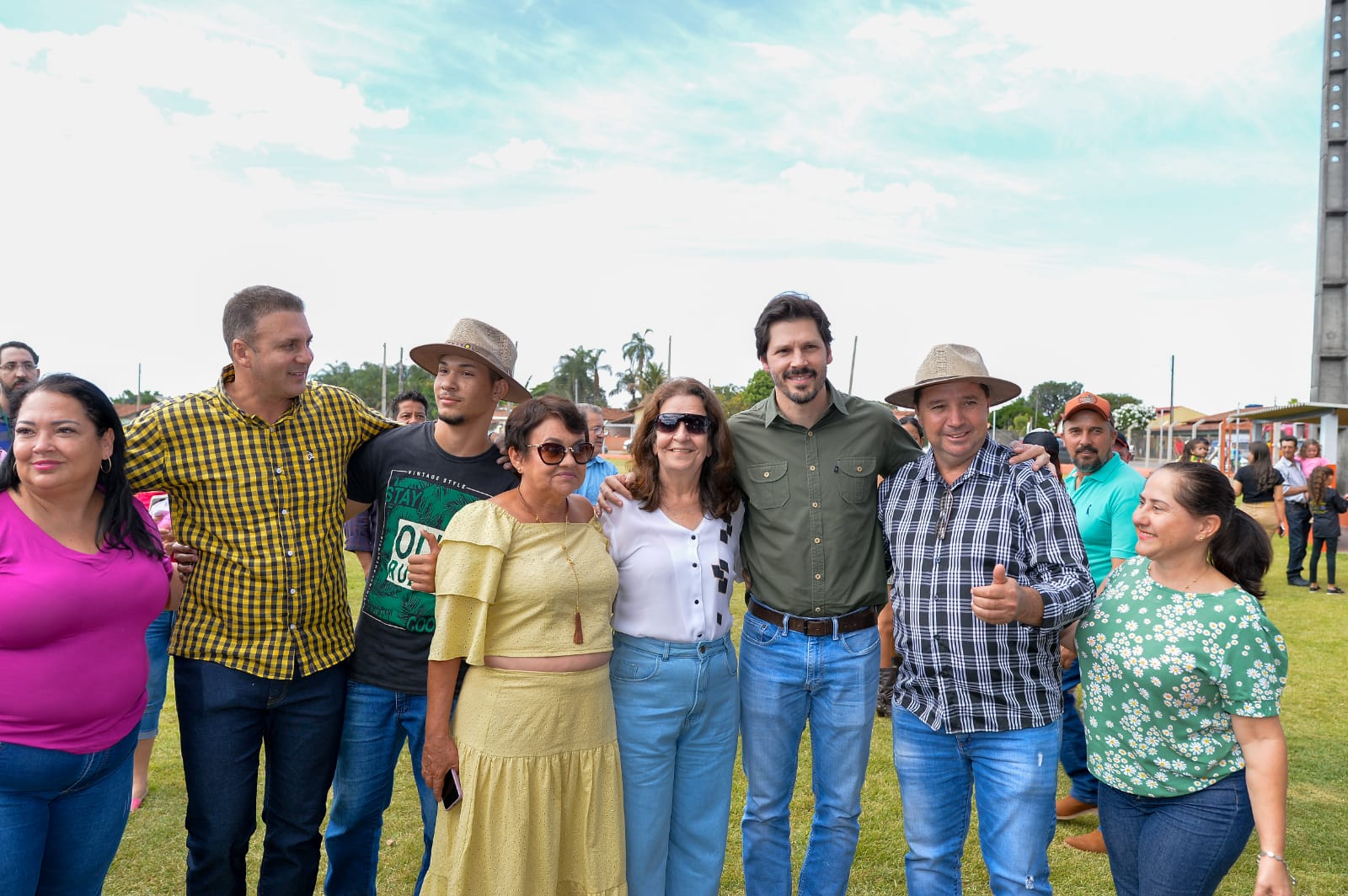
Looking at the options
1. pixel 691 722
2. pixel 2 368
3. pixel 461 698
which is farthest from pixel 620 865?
pixel 2 368

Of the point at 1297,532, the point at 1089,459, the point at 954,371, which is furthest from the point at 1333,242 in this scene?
the point at 954,371

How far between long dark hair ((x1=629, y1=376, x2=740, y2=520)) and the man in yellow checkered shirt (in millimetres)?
1180

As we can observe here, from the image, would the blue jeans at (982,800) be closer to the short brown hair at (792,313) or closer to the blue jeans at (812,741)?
the blue jeans at (812,741)

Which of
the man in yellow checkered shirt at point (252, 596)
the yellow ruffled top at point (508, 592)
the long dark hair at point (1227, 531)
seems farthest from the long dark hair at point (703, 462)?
the long dark hair at point (1227, 531)

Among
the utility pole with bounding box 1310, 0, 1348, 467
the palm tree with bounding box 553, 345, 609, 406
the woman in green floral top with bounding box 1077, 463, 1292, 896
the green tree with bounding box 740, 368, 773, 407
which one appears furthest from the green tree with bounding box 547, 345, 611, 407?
the woman in green floral top with bounding box 1077, 463, 1292, 896

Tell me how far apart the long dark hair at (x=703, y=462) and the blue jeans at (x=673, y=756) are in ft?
1.76

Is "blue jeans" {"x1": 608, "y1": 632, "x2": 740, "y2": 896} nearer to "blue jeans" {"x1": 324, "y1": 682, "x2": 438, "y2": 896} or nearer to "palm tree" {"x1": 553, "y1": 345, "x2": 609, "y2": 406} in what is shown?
"blue jeans" {"x1": 324, "y1": 682, "x2": 438, "y2": 896}

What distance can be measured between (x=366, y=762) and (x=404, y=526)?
0.92 m

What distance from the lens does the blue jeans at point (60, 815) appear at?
2.41 meters

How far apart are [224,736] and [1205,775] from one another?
319 centimetres

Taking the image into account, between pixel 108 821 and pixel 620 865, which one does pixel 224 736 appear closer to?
pixel 108 821

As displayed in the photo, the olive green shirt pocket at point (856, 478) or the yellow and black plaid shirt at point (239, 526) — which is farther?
the olive green shirt pocket at point (856, 478)

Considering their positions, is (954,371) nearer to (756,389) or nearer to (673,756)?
(673,756)

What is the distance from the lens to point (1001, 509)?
3.09 meters
